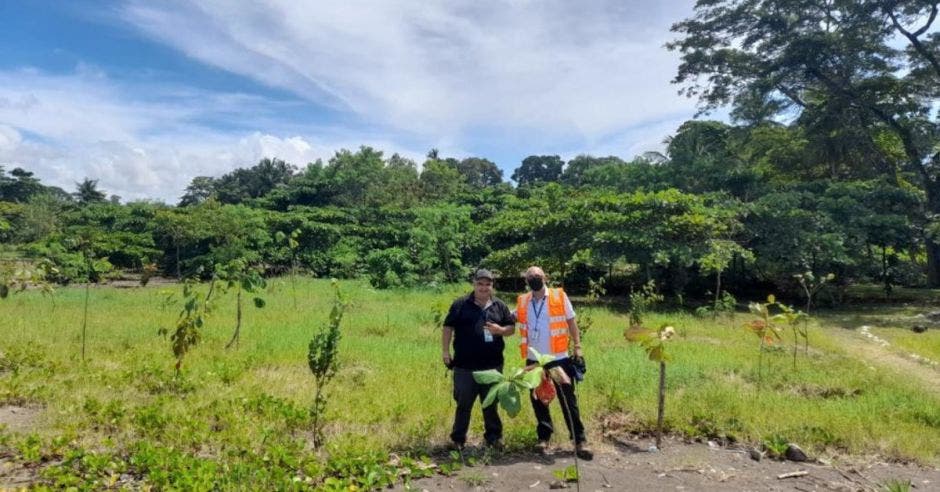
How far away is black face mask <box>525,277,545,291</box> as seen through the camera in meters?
5.03

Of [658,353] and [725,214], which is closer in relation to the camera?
[658,353]

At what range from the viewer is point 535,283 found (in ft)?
16.6

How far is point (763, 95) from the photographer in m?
21.2

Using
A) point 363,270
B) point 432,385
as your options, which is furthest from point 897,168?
point 432,385

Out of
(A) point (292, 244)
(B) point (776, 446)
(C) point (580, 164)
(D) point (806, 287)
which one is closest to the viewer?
(B) point (776, 446)

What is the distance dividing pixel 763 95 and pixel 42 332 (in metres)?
22.3

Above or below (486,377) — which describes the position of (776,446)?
below

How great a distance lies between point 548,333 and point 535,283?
1.46 ft

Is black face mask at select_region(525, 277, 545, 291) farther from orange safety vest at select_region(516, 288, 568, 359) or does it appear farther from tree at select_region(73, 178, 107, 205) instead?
tree at select_region(73, 178, 107, 205)

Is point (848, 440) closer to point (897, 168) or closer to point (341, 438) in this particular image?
point (341, 438)

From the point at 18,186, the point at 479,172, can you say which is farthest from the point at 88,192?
the point at 479,172

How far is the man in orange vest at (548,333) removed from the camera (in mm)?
5016

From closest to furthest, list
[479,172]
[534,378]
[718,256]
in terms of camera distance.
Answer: [534,378] < [718,256] < [479,172]

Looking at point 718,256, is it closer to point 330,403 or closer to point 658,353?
point 658,353
